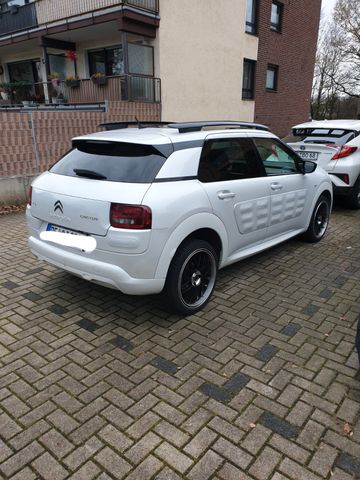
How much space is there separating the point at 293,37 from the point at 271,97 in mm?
3418

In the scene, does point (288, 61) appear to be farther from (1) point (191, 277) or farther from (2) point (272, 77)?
(1) point (191, 277)

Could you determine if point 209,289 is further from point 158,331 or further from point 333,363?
point 333,363

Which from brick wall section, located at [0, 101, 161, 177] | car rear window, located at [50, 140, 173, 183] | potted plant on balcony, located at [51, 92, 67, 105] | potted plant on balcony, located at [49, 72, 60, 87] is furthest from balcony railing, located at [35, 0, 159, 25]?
car rear window, located at [50, 140, 173, 183]

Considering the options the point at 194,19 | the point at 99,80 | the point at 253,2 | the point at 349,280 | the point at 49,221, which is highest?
the point at 253,2

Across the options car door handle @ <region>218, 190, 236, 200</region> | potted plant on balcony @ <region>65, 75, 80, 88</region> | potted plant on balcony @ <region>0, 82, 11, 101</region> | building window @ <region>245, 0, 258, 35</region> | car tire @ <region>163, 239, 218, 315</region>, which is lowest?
car tire @ <region>163, 239, 218, 315</region>

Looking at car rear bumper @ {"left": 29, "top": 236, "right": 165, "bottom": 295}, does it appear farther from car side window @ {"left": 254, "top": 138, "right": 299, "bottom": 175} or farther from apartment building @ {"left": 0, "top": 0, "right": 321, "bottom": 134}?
apartment building @ {"left": 0, "top": 0, "right": 321, "bottom": 134}

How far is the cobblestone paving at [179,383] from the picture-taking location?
6.74 ft

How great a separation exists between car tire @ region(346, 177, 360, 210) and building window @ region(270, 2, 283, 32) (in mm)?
13145

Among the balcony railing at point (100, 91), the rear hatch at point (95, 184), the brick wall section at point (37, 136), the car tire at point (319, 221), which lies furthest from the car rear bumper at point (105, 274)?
the balcony railing at point (100, 91)

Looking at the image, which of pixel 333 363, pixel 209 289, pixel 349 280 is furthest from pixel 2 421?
pixel 349 280

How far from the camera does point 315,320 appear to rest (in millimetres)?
3488

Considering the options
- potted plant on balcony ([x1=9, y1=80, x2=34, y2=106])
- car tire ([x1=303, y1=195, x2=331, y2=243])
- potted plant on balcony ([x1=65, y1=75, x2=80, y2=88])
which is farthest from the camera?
potted plant on balcony ([x1=9, y1=80, x2=34, y2=106])

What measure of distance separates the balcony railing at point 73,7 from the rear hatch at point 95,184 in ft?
32.5

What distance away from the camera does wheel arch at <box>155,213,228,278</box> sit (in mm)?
3039
